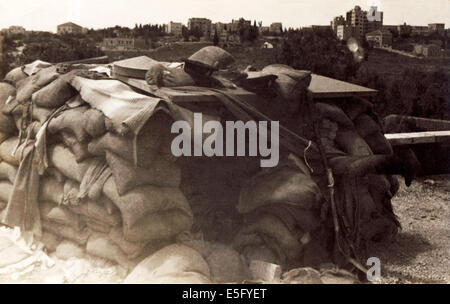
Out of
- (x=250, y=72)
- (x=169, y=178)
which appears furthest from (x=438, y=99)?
(x=169, y=178)

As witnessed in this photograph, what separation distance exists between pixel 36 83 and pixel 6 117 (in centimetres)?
55

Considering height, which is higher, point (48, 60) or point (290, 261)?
point (48, 60)

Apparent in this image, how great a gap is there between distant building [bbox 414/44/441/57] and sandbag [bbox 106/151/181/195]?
11.6ft

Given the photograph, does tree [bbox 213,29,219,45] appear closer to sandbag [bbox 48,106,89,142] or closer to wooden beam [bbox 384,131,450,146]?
sandbag [bbox 48,106,89,142]

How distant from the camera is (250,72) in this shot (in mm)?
5301

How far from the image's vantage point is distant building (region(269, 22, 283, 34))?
526 cm

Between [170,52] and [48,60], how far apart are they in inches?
72.2

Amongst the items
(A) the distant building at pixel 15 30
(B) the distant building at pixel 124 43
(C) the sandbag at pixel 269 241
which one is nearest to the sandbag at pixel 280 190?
(C) the sandbag at pixel 269 241

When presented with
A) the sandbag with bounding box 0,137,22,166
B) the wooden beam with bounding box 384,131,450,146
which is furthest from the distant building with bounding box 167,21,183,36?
the wooden beam with bounding box 384,131,450,146

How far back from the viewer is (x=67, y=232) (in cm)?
467

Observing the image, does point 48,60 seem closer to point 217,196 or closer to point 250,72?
point 250,72

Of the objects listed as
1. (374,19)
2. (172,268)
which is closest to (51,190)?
(172,268)

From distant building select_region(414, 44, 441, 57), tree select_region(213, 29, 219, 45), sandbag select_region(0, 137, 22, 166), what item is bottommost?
sandbag select_region(0, 137, 22, 166)

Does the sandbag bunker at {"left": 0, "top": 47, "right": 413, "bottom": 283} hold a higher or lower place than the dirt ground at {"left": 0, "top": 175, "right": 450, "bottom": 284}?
higher
